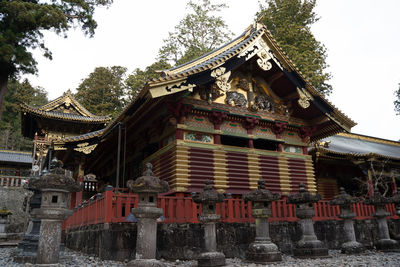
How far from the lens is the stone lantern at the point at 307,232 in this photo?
9.40 meters

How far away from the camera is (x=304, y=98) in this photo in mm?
14117

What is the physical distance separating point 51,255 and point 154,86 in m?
5.83

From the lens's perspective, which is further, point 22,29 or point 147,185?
point 22,29

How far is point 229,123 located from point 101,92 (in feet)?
99.8

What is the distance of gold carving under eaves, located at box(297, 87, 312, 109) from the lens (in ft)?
46.0

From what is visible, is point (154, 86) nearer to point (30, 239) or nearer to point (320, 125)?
point (30, 239)

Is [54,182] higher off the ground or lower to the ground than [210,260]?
higher

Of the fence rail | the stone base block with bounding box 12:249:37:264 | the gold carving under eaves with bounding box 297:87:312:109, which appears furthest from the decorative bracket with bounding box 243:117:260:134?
the fence rail

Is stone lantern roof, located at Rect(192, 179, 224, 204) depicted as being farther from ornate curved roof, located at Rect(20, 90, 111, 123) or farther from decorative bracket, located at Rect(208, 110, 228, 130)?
ornate curved roof, located at Rect(20, 90, 111, 123)

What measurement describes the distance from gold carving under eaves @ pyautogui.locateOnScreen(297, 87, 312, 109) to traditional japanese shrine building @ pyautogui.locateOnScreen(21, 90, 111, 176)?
18.3 m

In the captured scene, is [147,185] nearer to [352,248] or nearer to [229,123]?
[229,123]

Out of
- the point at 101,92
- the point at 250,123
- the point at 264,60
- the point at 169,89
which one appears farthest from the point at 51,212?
the point at 101,92

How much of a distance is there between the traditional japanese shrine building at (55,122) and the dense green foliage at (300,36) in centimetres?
1738

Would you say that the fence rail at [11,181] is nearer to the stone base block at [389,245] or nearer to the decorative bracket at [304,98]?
the decorative bracket at [304,98]
